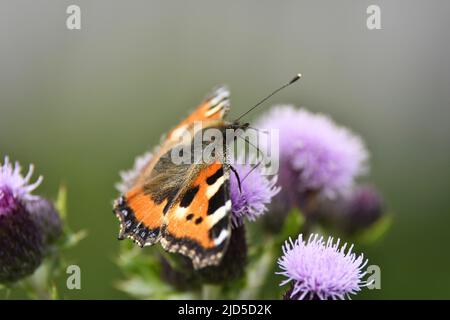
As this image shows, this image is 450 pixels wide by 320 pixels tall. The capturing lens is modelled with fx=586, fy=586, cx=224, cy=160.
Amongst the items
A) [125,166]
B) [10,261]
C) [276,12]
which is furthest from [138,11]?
[10,261]

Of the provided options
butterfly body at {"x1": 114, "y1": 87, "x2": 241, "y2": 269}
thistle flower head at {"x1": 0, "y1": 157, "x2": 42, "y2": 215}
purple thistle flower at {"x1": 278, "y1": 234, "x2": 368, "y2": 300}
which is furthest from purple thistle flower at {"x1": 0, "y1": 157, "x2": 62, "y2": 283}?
purple thistle flower at {"x1": 278, "y1": 234, "x2": 368, "y2": 300}

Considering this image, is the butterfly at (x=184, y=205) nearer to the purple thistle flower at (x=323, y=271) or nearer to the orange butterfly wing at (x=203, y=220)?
the orange butterfly wing at (x=203, y=220)

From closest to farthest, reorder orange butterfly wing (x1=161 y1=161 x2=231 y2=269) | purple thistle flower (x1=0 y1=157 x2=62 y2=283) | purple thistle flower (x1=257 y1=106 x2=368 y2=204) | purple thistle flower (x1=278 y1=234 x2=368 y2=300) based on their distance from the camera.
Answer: orange butterfly wing (x1=161 y1=161 x2=231 y2=269), purple thistle flower (x1=278 y1=234 x2=368 y2=300), purple thistle flower (x1=0 y1=157 x2=62 y2=283), purple thistle flower (x1=257 y1=106 x2=368 y2=204)

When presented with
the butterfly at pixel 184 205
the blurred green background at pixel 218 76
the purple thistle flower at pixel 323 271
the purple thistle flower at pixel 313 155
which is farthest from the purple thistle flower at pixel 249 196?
the blurred green background at pixel 218 76

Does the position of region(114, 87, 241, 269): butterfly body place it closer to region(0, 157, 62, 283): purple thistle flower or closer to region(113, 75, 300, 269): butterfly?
region(113, 75, 300, 269): butterfly

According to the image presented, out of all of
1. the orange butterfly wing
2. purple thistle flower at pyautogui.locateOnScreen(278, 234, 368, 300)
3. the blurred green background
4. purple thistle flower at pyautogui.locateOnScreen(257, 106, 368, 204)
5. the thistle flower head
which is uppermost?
the blurred green background

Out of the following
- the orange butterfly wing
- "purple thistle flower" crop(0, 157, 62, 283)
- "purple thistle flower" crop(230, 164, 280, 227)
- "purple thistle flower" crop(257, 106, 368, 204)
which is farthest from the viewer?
"purple thistle flower" crop(257, 106, 368, 204)
